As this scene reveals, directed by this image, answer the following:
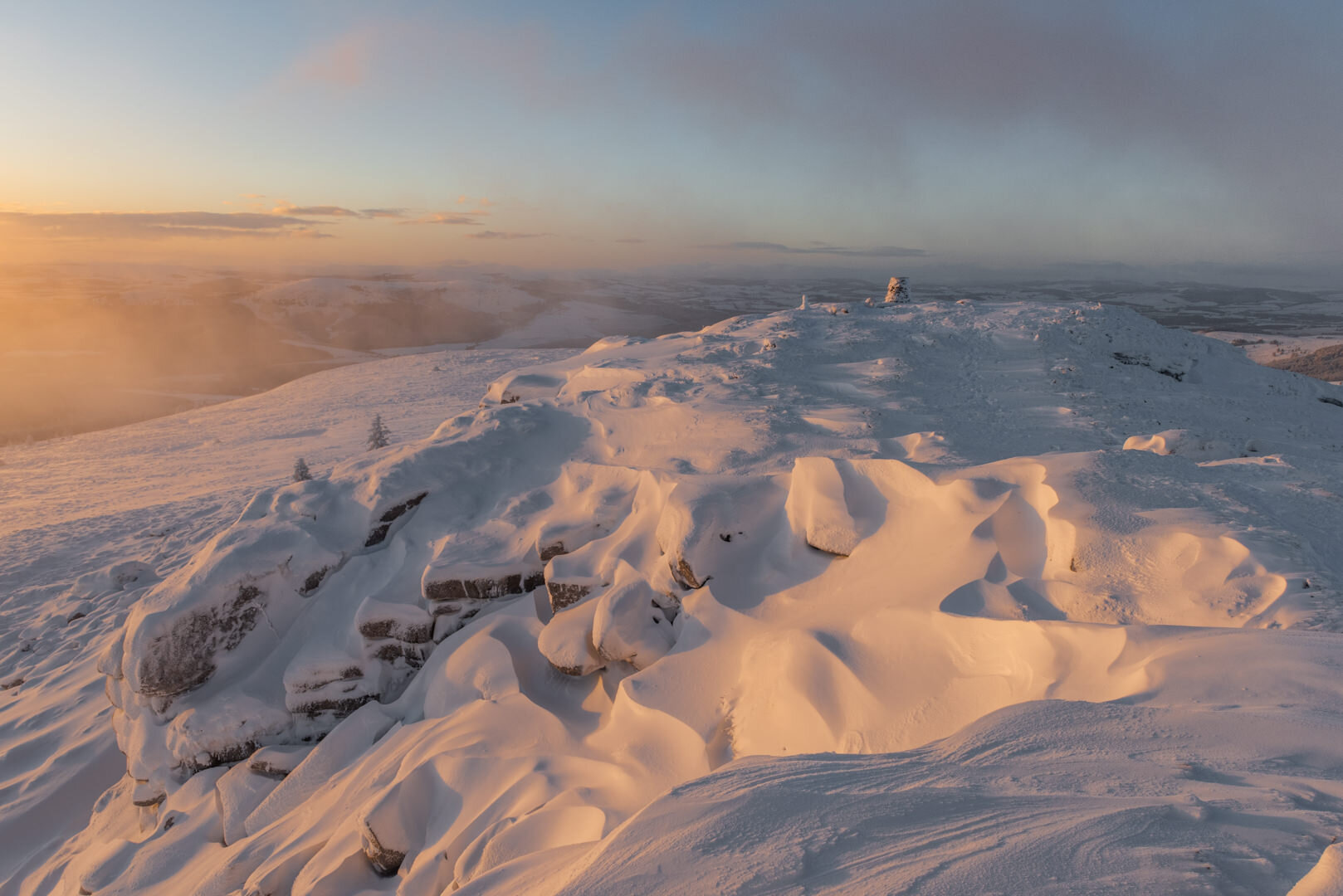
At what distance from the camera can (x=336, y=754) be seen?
5270 millimetres

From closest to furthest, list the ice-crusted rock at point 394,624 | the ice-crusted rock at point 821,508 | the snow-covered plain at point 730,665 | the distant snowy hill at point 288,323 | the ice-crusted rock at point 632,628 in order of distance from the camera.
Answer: the snow-covered plain at point 730,665, the ice-crusted rock at point 632,628, the ice-crusted rock at point 821,508, the ice-crusted rock at point 394,624, the distant snowy hill at point 288,323

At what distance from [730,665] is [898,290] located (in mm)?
16425

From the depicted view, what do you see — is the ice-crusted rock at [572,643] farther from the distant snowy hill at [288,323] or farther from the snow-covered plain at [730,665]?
the distant snowy hill at [288,323]

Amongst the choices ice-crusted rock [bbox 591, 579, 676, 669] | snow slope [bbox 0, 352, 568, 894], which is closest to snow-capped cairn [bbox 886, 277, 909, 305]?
snow slope [bbox 0, 352, 568, 894]

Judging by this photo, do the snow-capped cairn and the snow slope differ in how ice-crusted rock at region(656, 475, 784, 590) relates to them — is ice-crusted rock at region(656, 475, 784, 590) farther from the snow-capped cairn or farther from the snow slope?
the snow-capped cairn

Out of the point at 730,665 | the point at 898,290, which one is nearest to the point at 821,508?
the point at 730,665

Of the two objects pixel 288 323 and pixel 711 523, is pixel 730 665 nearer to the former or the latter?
pixel 711 523

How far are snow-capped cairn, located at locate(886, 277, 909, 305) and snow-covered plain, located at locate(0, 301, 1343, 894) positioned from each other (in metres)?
9.15

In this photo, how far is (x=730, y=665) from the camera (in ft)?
14.8

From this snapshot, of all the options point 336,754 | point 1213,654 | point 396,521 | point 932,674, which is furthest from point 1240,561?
point 396,521

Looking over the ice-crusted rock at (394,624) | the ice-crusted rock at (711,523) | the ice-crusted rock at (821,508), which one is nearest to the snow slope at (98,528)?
the ice-crusted rock at (394,624)

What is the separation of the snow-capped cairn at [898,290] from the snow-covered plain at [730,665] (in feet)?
30.0

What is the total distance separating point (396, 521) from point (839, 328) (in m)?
9.19

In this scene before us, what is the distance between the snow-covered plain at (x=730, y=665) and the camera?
2.24 meters
